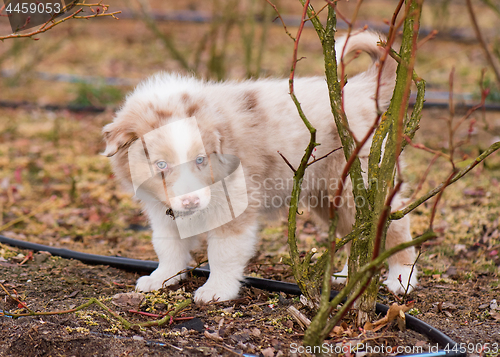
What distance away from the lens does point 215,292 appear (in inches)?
107

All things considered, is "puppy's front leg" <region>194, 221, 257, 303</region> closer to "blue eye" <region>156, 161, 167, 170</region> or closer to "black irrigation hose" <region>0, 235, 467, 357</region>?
"black irrigation hose" <region>0, 235, 467, 357</region>

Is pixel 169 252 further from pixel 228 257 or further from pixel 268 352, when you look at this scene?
pixel 268 352

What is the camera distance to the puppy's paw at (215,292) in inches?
105

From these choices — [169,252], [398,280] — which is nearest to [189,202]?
[169,252]

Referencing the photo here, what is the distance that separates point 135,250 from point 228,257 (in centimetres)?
123

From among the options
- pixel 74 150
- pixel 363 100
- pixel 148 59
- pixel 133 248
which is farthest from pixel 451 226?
pixel 148 59

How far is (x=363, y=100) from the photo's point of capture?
9.91 ft

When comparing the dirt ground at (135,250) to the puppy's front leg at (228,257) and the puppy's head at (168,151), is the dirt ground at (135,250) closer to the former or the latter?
the puppy's front leg at (228,257)

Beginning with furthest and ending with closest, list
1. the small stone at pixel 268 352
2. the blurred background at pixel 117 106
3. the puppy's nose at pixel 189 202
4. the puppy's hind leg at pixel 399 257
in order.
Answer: the blurred background at pixel 117 106 → the puppy's hind leg at pixel 399 257 → the puppy's nose at pixel 189 202 → the small stone at pixel 268 352

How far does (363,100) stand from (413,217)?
59.0 inches

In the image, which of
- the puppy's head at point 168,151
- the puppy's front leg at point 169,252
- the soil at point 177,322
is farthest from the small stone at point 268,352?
the puppy's front leg at point 169,252

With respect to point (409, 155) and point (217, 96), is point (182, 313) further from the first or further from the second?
point (409, 155)

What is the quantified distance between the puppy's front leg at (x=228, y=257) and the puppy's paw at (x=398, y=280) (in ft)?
2.81

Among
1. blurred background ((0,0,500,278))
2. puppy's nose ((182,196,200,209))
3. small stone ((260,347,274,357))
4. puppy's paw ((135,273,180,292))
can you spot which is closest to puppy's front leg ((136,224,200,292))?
puppy's paw ((135,273,180,292))
